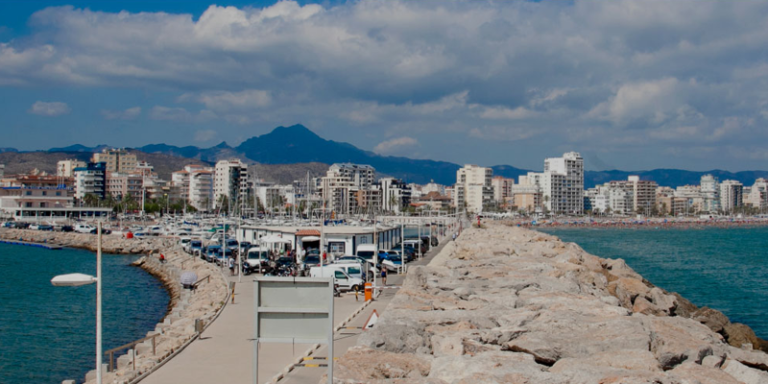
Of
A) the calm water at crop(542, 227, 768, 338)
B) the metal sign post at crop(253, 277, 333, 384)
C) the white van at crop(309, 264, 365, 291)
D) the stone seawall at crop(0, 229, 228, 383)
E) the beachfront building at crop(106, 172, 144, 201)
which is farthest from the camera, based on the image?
the beachfront building at crop(106, 172, 144, 201)

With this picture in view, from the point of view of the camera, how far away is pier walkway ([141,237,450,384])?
1291 centimetres

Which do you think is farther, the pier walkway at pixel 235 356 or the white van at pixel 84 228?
the white van at pixel 84 228

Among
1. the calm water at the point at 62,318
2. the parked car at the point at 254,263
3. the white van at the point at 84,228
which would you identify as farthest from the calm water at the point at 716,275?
the white van at the point at 84,228

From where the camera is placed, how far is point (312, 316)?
7316mm

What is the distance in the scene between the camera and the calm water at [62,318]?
20.2m

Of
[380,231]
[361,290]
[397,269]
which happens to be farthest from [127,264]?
[361,290]

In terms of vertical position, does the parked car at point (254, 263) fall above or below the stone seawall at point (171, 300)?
above

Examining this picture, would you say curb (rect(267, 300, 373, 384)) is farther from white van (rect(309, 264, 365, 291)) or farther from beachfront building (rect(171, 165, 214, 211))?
beachfront building (rect(171, 165, 214, 211))

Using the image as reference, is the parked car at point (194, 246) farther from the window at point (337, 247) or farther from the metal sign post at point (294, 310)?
the metal sign post at point (294, 310)

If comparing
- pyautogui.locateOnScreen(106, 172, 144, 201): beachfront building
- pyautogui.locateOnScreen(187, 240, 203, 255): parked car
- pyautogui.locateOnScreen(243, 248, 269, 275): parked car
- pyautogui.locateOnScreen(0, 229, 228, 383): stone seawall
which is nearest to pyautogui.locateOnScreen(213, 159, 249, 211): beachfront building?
pyautogui.locateOnScreen(106, 172, 144, 201): beachfront building

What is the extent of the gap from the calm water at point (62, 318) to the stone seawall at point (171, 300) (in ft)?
3.81

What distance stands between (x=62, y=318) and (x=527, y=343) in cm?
2281

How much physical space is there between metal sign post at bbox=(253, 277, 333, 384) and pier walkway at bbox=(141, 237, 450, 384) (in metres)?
4.67

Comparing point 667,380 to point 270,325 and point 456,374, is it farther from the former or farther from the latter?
point 270,325
